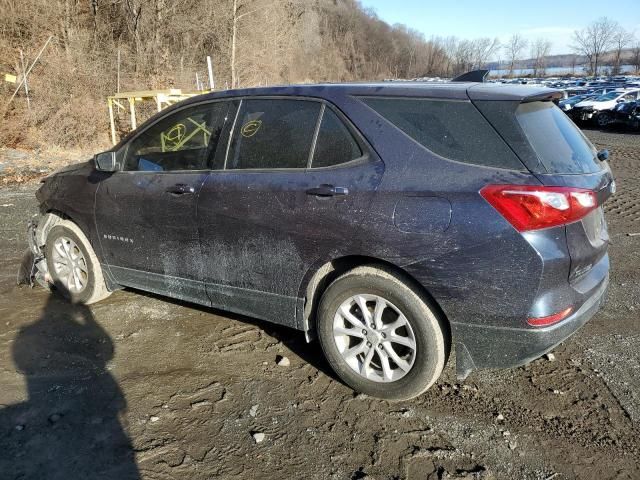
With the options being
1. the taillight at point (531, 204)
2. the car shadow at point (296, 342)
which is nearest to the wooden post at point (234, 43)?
the car shadow at point (296, 342)

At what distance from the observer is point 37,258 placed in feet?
15.4

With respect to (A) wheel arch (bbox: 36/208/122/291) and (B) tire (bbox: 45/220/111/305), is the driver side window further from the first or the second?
(B) tire (bbox: 45/220/111/305)

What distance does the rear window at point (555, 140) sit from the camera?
2613 mm

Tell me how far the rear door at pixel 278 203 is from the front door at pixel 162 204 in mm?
160

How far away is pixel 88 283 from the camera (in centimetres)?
436

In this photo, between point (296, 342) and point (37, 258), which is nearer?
point (296, 342)

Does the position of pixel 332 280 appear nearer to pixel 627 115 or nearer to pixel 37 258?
pixel 37 258

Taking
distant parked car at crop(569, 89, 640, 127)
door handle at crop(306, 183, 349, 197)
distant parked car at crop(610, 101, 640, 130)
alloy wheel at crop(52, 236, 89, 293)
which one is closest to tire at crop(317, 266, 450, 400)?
door handle at crop(306, 183, 349, 197)

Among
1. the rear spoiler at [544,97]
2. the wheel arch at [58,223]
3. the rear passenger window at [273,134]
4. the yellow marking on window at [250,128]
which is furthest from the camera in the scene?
the wheel arch at [58,223]

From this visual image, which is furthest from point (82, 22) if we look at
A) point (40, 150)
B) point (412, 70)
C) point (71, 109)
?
point (412, 70)

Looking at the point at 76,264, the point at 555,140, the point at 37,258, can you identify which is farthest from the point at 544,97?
→ the point at 37,258

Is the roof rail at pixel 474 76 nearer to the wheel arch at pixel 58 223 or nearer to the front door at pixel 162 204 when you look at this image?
Result: the front door at pixel 162 204

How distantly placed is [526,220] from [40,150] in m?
14.1

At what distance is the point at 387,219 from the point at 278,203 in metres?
0.72
